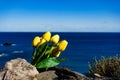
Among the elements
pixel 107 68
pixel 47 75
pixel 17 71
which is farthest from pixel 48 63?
pixel 107 68

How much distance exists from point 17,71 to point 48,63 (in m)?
0.71

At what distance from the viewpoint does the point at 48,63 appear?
5.55 metres

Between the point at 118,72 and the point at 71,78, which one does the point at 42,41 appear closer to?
the point at 71,78

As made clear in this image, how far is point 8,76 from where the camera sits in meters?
4.94

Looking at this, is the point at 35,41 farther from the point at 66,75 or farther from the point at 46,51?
the point at 66,75

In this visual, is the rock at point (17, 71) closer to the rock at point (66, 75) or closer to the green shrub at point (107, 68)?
the rock at point (66, 75)

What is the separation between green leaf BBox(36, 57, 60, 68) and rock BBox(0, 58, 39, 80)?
503 millimetres

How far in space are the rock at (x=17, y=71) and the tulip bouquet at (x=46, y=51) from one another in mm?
530

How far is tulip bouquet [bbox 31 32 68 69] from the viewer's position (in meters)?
5.56

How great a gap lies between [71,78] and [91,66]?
496cm

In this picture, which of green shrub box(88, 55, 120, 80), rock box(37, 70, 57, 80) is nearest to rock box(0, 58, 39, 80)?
rock box(37, 70, 57, 80)

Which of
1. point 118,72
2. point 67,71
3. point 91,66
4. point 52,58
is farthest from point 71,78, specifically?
point 91,66

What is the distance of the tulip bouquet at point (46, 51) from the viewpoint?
5.56m

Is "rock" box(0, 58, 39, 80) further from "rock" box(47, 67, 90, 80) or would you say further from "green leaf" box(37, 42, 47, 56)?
"rock" box(47, 67, 90, 80)
